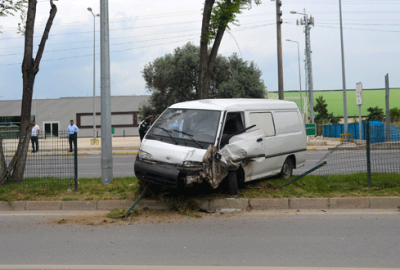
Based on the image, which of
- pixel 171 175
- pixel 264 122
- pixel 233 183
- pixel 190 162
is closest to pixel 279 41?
pixel 264 122

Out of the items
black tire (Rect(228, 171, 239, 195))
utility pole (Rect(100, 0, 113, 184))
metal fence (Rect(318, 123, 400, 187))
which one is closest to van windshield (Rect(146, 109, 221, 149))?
black tire (Rect(228, 171, 239, 195))

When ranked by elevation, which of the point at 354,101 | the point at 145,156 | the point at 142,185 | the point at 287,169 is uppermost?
the point at 354,101

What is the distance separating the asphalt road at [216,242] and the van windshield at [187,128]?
1382 mm

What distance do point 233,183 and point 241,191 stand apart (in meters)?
0.43

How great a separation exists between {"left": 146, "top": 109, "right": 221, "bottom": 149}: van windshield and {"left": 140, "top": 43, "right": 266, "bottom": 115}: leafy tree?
26.8 m

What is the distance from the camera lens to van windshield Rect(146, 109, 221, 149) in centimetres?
684

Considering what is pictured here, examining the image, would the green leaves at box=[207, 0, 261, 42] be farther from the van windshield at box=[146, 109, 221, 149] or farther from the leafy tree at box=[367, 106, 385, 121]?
the leafy tree at box=[367, 106, 385, 121]

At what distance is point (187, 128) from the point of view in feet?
23.6

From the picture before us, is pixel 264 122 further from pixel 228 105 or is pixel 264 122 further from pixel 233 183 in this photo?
pixel 233 183

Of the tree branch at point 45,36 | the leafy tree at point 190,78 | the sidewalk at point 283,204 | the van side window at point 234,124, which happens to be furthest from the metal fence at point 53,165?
the leafy tree at point 190,78

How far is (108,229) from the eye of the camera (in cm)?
571

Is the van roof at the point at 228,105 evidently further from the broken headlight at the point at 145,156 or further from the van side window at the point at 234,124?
the broken headlight at the point at 145,156

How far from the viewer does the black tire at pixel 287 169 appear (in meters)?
8.59

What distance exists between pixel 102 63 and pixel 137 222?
4.16 meters
